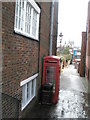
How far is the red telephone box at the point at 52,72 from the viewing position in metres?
9.60

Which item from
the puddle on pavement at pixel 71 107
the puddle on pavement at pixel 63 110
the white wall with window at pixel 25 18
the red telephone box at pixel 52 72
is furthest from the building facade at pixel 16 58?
the red telephone box at pixel 52 72

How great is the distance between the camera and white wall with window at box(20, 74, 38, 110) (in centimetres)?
668

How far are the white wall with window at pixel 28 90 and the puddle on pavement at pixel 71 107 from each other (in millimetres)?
1322

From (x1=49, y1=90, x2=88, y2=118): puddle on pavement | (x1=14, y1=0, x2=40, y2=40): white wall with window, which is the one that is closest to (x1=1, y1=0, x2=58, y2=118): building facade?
(x1=14, y1=0, x2=40, y2=40): white wall with window

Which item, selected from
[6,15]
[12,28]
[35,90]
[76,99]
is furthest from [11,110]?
[76,99]

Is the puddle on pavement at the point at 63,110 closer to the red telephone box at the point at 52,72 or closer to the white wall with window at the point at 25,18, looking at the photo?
the red telephone box at the point at 52,72

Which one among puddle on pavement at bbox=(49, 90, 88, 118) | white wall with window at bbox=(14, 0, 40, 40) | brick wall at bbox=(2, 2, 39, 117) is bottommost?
puddle on pavement at bbox=(49, 90, 88, 118)

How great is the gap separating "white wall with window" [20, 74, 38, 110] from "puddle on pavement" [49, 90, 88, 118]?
1322mm

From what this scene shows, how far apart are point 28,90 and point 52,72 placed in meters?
3.00

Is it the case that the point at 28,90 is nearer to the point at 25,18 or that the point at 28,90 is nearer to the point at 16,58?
the point at 16,58

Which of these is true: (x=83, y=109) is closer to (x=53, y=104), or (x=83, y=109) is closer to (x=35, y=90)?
(x=53, y=104)

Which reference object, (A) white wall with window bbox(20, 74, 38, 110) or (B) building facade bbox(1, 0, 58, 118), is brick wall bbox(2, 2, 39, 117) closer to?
(B) building facade bbox(1, 0, 58, 118)

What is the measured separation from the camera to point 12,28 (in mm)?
5066

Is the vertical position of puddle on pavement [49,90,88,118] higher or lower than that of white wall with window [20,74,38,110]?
lower
